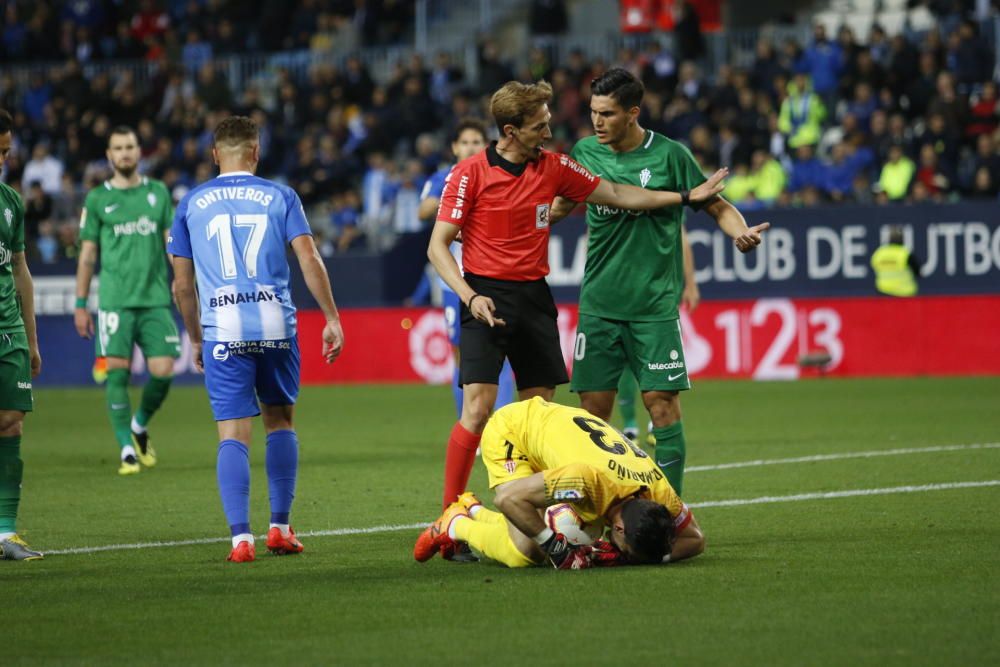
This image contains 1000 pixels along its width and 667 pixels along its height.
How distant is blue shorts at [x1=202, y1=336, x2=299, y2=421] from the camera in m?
7.94

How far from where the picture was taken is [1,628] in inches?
249

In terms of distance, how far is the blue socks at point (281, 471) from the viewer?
26.8 feet

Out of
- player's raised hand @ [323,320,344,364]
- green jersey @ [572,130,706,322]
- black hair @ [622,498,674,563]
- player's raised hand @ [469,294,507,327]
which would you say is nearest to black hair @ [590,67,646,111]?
green jersey @ [572,130,706,322]

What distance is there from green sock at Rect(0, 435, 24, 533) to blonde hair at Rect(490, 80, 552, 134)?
285 centimetres

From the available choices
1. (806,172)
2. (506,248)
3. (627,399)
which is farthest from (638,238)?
(806,172)

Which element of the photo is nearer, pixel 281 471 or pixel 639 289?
pixel 281 471

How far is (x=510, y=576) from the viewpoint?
7398 mm

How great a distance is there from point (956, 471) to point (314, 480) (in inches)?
170

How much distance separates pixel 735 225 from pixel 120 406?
6164mm

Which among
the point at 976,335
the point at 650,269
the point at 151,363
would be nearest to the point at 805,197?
the point at 976,335

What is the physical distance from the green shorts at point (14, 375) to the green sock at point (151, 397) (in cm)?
478

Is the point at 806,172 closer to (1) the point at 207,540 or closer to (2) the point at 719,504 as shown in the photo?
(2) the point at 719,504

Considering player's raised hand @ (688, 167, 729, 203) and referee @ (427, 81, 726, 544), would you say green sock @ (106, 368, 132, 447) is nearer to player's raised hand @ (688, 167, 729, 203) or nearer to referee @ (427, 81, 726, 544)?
referee @ (427, 81, 726, 544)

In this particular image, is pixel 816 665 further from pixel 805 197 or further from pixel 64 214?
pixel 64 214
